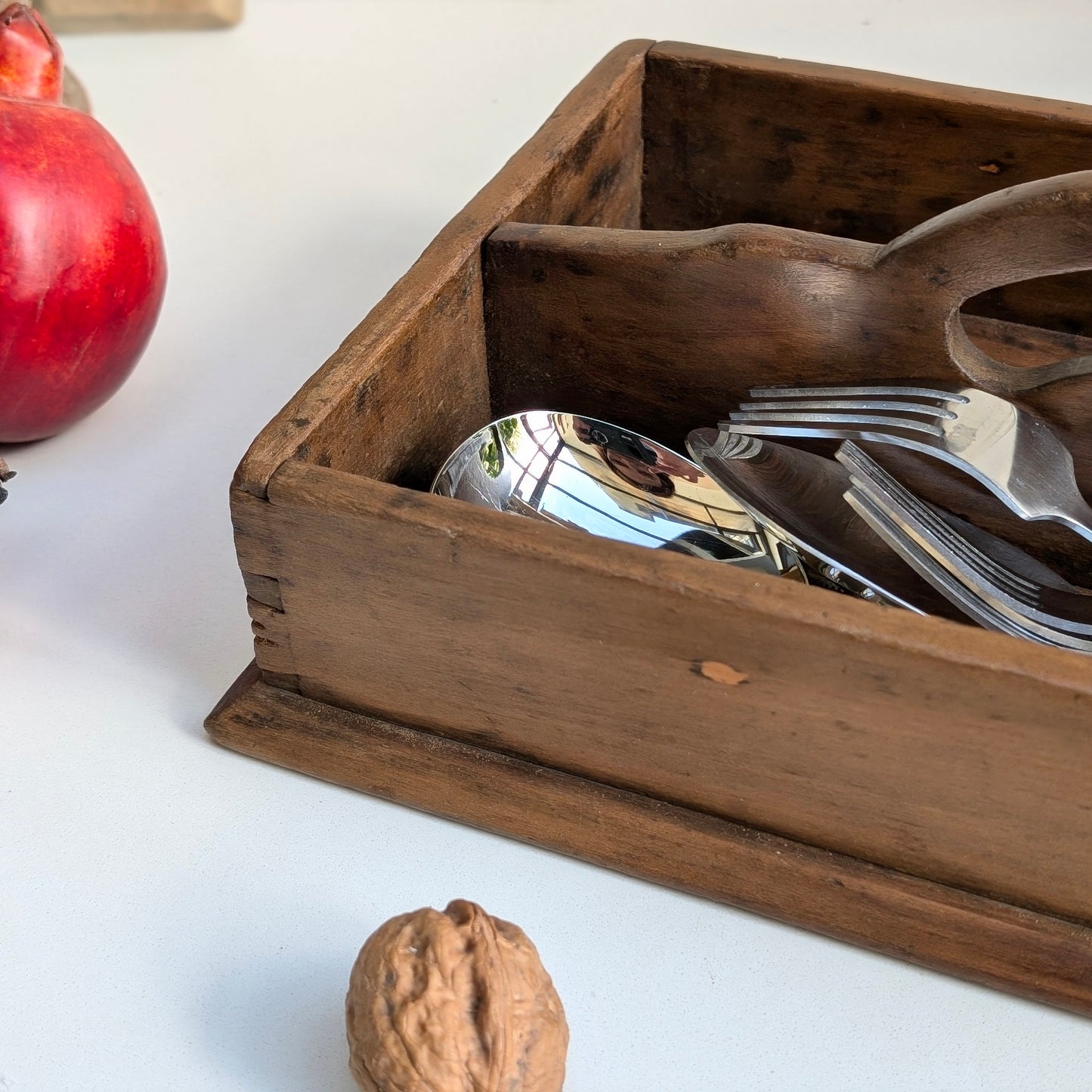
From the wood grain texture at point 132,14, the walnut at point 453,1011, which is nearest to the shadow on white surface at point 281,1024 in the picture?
the walnut at point 453,1011

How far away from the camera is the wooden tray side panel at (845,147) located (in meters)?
0.80

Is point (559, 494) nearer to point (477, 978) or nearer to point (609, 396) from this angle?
point (609, 396)

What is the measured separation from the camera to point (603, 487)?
0.68 meters

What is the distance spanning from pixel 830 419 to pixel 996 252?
0.10 meters

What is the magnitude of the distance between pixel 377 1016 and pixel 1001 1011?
9.2 inches

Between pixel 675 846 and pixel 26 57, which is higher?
pixel 26 57

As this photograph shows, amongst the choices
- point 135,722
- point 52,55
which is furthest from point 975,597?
point 52,55

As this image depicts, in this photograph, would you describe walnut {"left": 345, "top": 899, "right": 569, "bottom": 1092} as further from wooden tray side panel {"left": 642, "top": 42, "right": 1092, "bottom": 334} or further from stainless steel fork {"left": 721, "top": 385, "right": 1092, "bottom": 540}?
wooden tray side panel {"left": 642, "top": 42, "right": 1092, "bottom": 334}

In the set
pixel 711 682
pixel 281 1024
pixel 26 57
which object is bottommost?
pixel 281 1024

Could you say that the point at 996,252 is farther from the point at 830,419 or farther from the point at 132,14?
the point at 132,14

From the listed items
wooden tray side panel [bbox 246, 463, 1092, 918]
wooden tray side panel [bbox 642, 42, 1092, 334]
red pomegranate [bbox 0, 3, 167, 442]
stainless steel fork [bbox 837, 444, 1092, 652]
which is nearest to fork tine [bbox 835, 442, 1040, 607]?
stainless steel fork [bbox 837, 444, 1092, 652]

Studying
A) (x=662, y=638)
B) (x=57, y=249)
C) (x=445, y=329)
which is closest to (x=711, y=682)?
(x=662, y=638)

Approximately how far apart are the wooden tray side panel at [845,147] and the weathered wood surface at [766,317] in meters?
0.18

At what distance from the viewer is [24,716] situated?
0.66 meters
